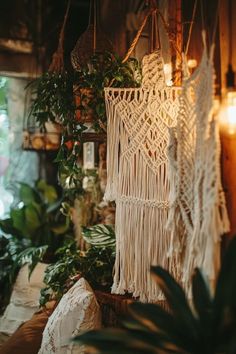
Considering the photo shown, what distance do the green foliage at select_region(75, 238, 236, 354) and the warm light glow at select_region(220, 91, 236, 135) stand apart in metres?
0.66

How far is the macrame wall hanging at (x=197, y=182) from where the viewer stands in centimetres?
154

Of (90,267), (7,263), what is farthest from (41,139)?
(90,267)

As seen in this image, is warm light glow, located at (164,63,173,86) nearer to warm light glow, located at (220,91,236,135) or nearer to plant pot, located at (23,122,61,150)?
warm light glow, located at (220,91,236,135)

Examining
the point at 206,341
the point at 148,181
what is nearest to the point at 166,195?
the point at 148,181

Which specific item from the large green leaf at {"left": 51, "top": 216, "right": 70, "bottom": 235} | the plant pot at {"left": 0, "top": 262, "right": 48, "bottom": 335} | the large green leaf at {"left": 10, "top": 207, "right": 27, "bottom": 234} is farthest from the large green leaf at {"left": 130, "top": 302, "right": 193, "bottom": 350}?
the large green leaf at {"left": 10, "top": 207, "right": 27, "bottom": 234}

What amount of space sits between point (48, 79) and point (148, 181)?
867 millimetres

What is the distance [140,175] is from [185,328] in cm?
87

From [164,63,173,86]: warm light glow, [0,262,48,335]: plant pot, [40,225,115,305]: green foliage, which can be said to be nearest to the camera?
[164,63,173,86]: warm light glow

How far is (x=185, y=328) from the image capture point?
139 cm

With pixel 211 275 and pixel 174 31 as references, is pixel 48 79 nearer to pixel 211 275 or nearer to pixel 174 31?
pixel 174 31

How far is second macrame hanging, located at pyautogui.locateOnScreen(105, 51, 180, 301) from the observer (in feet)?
6.75

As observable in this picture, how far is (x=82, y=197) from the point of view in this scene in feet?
11.4

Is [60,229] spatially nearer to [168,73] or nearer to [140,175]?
[140,175]

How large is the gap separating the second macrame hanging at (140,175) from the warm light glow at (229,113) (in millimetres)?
226
